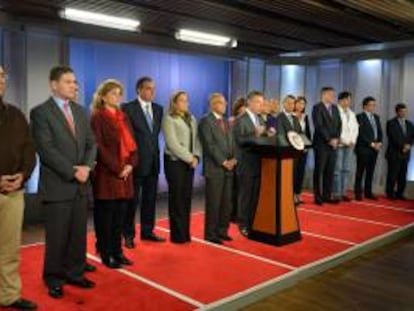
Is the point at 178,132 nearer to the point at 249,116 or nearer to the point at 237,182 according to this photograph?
the point at 249,116

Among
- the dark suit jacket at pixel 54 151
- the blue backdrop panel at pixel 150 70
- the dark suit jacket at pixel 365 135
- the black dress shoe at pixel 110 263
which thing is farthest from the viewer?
the dark suit jacket at pixel 365 135

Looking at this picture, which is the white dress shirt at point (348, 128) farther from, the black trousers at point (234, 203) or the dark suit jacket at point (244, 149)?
the dark suit jacket at point (244, 149)

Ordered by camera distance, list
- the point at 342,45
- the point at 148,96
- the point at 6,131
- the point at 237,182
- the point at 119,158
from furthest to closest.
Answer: the point at 342,45 → the point at 237,182 → the point at 148,96 → the point at 119,158 → the point at 6,131

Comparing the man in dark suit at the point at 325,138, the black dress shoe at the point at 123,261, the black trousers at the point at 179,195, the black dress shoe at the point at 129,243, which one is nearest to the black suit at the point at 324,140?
the man in dark suit at the point at 325,138

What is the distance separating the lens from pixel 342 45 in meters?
8.27

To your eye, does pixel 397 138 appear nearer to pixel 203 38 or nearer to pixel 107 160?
pixel 203 38

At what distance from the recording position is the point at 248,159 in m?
5.40

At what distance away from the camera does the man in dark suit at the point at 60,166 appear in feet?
11.3

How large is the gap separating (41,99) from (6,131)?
10.7ft

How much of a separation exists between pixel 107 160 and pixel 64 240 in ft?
2.49

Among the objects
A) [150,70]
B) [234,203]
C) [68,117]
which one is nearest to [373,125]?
[234,203]

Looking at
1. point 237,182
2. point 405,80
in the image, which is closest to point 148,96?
point 237,182

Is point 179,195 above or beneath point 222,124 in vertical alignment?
beneath

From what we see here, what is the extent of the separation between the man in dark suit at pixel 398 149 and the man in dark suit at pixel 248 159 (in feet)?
10.5
